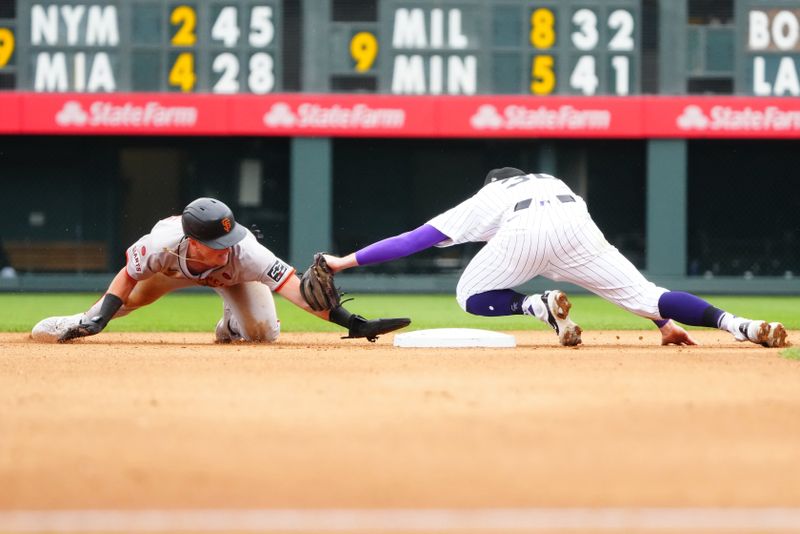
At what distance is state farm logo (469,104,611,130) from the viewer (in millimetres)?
20469

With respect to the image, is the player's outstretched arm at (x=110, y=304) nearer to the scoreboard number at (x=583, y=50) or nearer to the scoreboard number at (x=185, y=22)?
the scoreboard number at (x=185, y=22)

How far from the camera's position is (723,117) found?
68.1 ft

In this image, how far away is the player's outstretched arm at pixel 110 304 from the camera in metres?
7.84

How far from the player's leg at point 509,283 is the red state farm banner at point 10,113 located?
14167 millimetres

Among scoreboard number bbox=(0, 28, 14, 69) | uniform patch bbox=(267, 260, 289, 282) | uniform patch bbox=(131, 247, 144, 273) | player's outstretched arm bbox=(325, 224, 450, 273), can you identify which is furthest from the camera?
scoreboard number bbox=(0, 28, 14, 69)

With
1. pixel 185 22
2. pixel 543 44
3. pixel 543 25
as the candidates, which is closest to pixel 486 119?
pixel 543 44

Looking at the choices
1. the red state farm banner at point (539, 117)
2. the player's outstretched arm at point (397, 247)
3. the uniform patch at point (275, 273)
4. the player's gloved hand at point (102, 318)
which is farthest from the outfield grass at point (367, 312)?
the player's outstretched arm at point (397, 247)

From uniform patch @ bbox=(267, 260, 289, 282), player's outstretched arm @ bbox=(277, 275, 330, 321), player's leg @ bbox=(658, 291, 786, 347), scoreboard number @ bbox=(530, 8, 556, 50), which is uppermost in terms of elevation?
scoreboard number @ bbox=(530, 8, 556, 50)

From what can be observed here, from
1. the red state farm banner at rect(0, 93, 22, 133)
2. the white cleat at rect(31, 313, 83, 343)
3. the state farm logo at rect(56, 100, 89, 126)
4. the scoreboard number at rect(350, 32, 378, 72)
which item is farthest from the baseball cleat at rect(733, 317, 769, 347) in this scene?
the red state farm banner at rect(0, 93, 22, 133)

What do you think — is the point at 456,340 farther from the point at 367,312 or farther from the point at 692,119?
the point at 692,119

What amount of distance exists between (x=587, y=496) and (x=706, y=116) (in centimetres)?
1822

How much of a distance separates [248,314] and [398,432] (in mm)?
4141

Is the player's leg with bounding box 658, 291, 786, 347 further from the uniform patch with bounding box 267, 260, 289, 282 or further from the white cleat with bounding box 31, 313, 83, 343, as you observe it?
the white cleat with bounding box 31, 313, 83, 343

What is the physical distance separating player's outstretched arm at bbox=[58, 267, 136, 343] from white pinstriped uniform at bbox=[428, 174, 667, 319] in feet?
6.02
